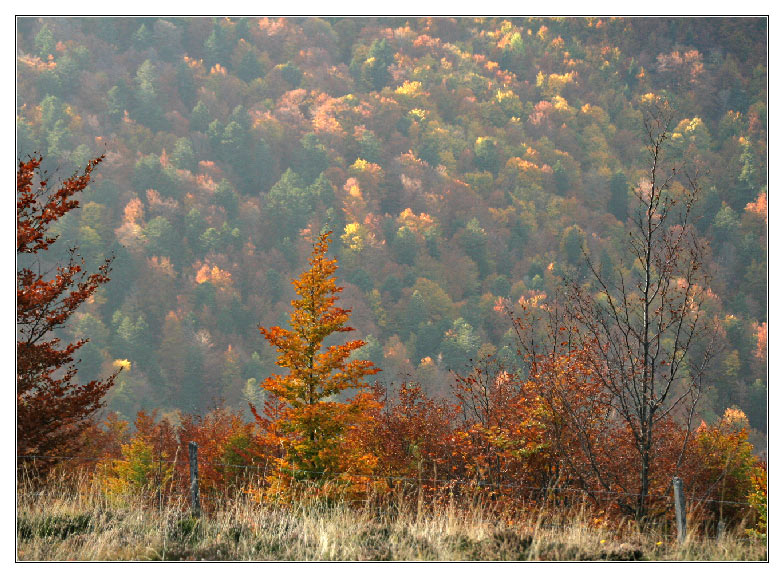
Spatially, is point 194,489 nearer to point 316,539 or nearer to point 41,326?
point 316,539

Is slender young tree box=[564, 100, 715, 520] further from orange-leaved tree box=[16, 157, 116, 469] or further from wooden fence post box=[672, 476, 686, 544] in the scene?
orange-leaved tree box=[16, 157, 116, 469]

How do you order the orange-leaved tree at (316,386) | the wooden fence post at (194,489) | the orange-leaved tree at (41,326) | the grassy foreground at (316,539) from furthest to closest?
the orange-leaved tree at (316,386) → the orange-leaved tree at (41,326) → the wooden fence post at (194,489) → the grassy foreground at (316,539)

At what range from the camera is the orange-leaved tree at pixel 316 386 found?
1214 cm

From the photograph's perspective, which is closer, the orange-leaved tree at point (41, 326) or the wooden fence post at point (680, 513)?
the wooden fence post at point (680, 513)

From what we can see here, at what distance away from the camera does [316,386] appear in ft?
42.2

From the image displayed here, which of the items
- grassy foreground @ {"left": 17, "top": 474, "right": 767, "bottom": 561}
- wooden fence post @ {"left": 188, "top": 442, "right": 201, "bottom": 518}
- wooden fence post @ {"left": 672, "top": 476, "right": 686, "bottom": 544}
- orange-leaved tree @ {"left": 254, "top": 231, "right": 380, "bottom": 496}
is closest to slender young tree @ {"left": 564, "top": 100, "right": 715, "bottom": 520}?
wooden fence post @ {"left": 672, "top": 476, "right": 686, "bottom": 544}

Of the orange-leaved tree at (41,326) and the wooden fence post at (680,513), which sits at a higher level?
the orange-leaved tree at (41,326)

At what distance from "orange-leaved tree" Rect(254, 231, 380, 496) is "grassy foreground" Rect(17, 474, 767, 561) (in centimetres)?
556

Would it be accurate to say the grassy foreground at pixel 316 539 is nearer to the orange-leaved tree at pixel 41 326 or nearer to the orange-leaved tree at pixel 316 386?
Result: the orange-leaved tree at pixel 41 326

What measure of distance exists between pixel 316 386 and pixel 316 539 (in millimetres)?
7167

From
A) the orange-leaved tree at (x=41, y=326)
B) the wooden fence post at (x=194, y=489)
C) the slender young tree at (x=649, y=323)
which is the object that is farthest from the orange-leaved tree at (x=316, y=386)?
the wooden fence post at (x=194, y=489)

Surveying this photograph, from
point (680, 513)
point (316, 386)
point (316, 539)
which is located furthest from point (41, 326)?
point (680, 513)

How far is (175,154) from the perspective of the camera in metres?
199

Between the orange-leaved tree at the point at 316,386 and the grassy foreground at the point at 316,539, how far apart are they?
556 centimetres
